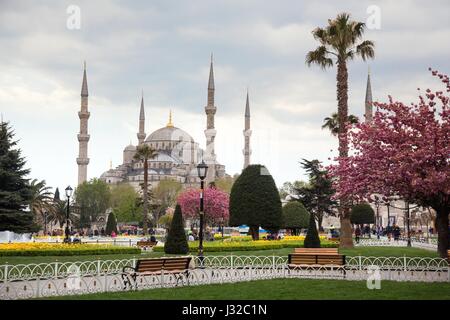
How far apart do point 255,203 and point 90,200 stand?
44.1 meters

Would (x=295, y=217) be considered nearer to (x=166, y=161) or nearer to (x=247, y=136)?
(x=247, y=136)

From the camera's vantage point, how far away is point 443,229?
19953 millimetres

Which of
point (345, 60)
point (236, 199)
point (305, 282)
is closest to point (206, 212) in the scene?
point (236, 199)

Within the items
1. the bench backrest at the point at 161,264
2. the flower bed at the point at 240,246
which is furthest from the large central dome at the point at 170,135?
the bench backrest at the point at 161,264

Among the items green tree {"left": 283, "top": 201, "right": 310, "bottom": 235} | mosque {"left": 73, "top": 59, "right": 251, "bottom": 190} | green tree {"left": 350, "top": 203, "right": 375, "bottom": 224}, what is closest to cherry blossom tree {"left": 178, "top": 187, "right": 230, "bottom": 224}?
green tree {"left": 283, "top": 201, "right": 310, "bottom": 235}

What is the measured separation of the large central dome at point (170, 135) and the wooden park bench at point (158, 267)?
115 meters

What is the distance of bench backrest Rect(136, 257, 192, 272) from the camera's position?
43.9 ft

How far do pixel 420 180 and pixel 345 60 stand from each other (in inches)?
443

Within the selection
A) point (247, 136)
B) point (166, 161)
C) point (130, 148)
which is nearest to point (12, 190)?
point (247, 136)

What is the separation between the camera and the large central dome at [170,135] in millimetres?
129625

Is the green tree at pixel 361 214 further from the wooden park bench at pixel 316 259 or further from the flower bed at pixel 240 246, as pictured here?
the wooden park bench at pixel 316 259

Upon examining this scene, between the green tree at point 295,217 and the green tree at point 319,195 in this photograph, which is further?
the green tree at point 319,195
